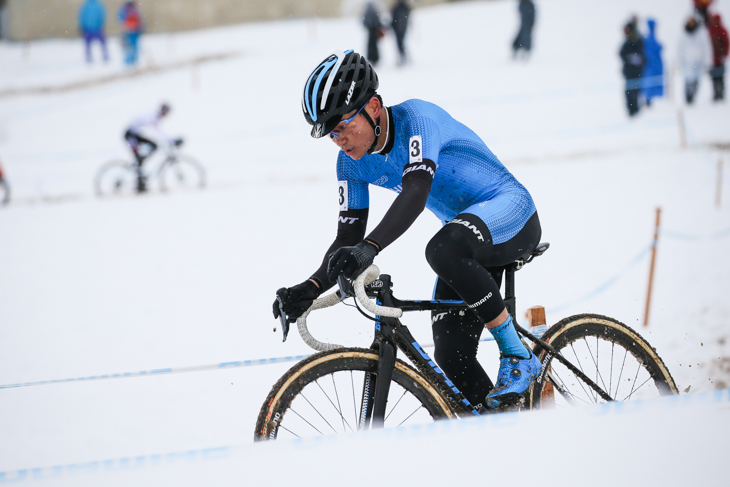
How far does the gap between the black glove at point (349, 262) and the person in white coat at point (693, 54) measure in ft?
43.4

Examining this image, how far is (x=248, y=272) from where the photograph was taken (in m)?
7.88

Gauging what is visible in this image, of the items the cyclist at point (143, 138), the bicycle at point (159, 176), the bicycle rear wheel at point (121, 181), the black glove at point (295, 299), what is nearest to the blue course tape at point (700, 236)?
the black glove at point (295, 299)

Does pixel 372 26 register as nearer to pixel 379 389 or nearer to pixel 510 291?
pixel 510 291

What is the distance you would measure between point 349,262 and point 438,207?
89 cm

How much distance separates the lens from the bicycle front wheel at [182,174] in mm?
12258

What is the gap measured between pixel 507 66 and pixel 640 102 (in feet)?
19.0

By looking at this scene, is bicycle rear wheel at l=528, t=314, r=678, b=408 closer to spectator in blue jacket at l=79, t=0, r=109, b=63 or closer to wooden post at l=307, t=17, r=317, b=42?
wooden post at l=307, t=17, r=317, b=42

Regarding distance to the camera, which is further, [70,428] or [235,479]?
[70,428]

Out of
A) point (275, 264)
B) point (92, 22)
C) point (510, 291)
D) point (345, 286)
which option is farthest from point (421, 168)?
point (92, 22)

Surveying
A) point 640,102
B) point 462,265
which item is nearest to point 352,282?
point 462,265

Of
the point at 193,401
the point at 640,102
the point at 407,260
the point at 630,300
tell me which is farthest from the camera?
the point at 640,102

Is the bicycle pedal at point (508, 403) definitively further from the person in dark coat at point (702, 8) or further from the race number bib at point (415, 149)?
the person in dark coat at point (702, 8)

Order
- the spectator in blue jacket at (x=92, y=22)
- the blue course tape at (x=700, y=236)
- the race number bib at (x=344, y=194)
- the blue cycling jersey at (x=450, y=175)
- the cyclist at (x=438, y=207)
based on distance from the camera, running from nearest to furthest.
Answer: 1. the cyclist at (x=438, y=207)
2. the blue cycling jersey at (x=450, y=175)
3. the race number bib at (x=344, y=194)
4. the blue course tape at (x=700, y=236)
5. the spectator in blue jacket at (x=92, y=22)

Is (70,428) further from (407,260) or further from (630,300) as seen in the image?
(630,300)
